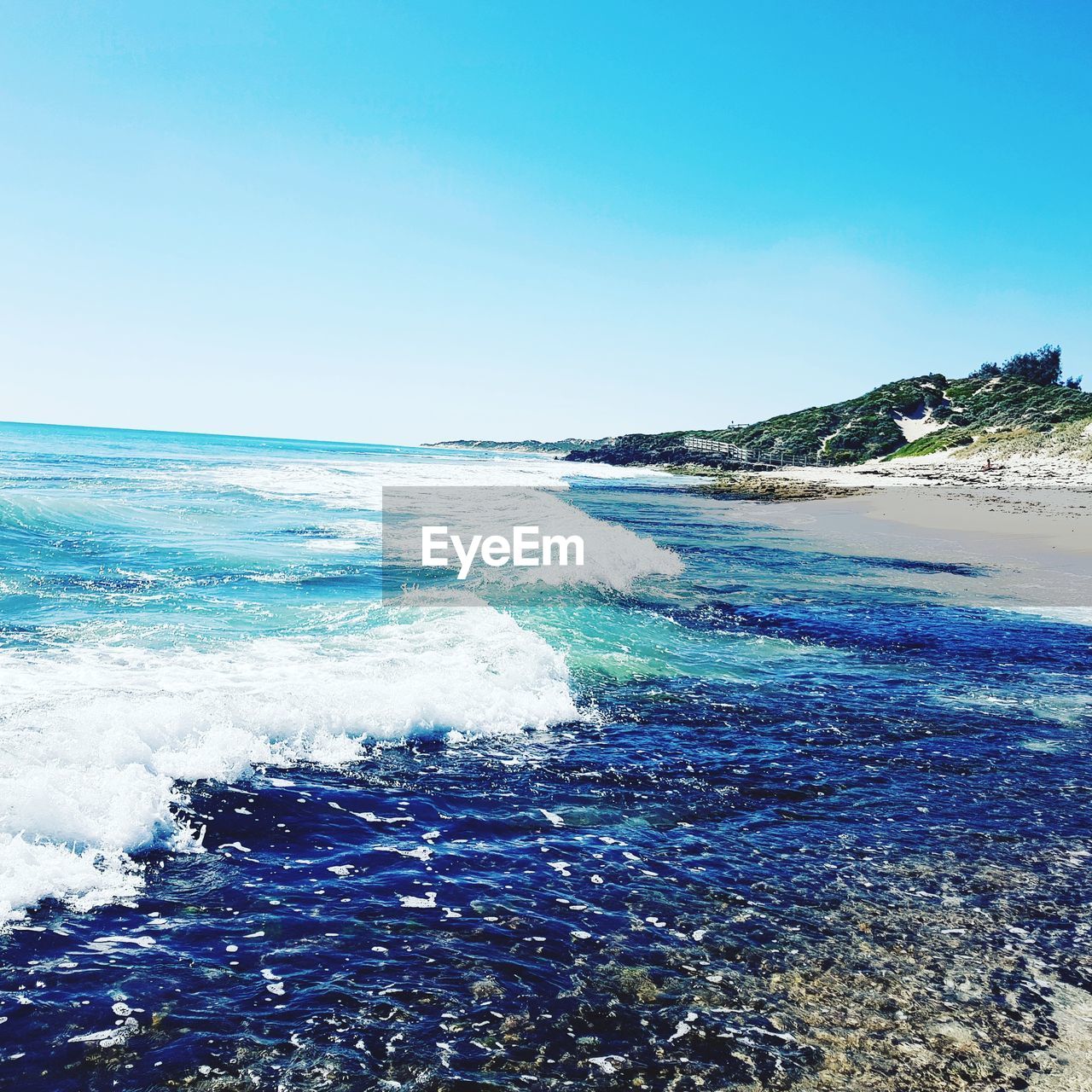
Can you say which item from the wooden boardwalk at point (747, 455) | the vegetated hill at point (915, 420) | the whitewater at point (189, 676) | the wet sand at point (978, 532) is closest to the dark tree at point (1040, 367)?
the vegetated hill at point (915, 420)

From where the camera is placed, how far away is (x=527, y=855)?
205 inches

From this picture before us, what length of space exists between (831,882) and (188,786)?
5070mm

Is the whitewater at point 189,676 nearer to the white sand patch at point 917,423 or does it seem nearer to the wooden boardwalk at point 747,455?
the wooden boardwalk at point 747,455

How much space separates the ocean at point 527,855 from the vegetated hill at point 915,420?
182 feet

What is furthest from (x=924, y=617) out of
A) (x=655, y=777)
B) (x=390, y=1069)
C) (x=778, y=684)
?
(x=390, y=1069)

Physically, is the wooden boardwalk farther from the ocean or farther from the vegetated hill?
the ocean

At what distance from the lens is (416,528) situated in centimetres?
2469

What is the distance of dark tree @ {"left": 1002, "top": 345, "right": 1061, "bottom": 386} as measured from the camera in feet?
289

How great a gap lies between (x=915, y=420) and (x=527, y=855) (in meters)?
94.4

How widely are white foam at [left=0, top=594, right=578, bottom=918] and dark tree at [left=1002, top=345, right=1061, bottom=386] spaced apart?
3903 inches

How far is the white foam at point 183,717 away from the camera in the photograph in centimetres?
491

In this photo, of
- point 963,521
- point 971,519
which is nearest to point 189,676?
point 963,521

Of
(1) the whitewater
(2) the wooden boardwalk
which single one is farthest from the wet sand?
(2) the wooden boardwalk

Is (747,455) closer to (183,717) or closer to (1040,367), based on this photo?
(1040,367)
